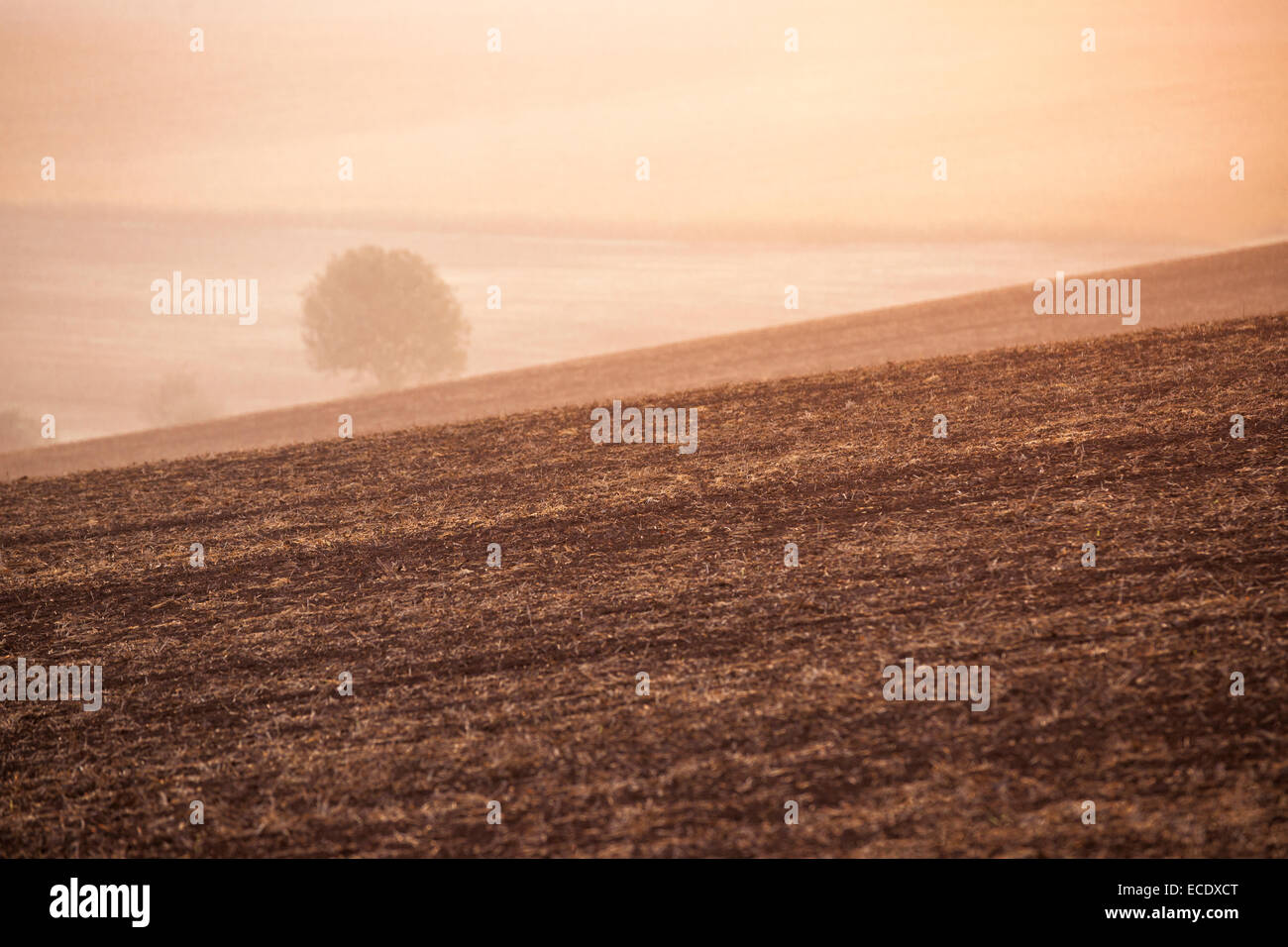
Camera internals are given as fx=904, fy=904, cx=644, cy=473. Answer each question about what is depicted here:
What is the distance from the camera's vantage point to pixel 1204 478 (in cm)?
1087

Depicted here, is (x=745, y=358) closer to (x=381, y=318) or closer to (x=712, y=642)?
(x=712, y=642)

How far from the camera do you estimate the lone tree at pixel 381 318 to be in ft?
229

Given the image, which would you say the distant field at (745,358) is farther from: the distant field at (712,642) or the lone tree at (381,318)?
the lone tree at (381,318)

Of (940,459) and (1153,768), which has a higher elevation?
(940,459)

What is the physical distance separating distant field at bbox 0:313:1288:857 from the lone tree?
5671 centimetres

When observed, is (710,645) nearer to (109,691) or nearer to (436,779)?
(436,779)

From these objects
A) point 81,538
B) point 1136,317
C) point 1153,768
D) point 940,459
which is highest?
point 1136,317

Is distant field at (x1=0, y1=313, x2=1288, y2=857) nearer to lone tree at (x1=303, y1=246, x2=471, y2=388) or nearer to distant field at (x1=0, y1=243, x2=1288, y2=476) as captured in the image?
distant field at (x1=0, y1=243, x2=1288, y2=476)

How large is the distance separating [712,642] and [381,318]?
66.3 metres

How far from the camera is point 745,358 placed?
3625 cm

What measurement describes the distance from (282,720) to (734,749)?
4.24 meters

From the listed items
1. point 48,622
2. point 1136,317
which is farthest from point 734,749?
point 1136,317

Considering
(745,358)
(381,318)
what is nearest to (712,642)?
(745,358)

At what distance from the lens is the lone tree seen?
69.8 meters
